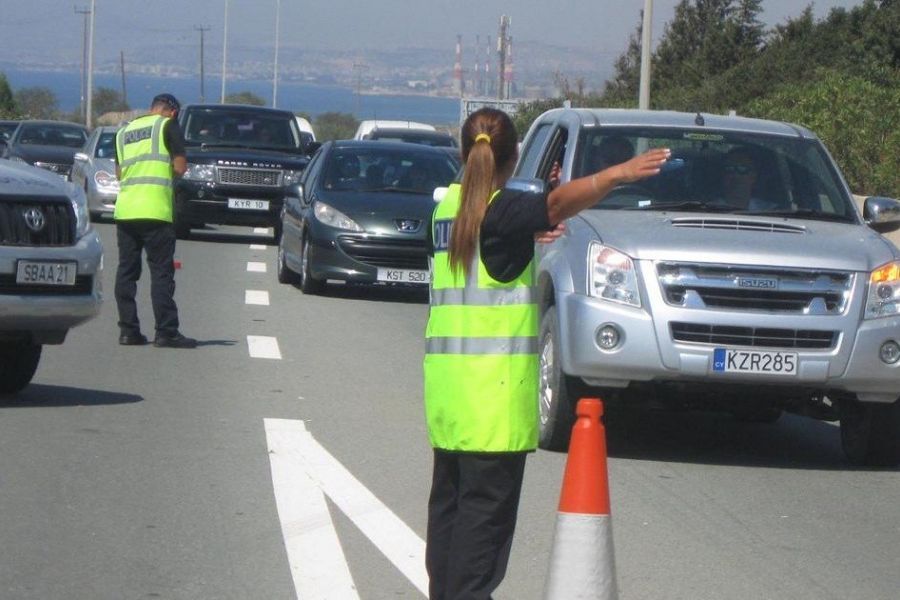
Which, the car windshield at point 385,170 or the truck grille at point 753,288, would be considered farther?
the car windshield at point 385,170

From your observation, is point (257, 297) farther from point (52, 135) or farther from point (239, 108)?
point (52, 135)

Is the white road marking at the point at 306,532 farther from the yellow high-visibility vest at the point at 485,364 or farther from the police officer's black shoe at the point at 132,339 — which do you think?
the police officer's black shoe at the point at 132,339

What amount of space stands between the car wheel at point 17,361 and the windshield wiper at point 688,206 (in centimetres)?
358

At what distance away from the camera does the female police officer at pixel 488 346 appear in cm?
513

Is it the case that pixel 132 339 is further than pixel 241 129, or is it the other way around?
pixel 241 129

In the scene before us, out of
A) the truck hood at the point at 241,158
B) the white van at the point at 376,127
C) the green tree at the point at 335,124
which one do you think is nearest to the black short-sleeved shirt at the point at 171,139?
the truck hood at the point at 241,158

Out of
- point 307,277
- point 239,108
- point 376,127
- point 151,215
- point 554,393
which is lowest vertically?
point 307,277

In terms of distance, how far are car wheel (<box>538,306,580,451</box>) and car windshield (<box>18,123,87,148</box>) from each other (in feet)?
92.8

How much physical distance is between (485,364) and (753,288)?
12.8 feet

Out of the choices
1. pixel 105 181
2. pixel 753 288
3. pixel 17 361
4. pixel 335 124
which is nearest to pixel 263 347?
pixel 17 361

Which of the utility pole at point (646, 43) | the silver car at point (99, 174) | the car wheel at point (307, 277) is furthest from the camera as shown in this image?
the utility pole at point (646, 43)

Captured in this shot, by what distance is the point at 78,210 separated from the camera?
10406 millimetres

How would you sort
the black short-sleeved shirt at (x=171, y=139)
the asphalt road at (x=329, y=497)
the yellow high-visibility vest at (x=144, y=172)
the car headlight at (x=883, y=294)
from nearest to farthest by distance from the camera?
the asphalt road at (x=329, y=497), the car headlight at (x=883, y=294), the yellow high-visibility vest at (x=144, y=172), the black short-sleeved shirt at (x=171, y=139)

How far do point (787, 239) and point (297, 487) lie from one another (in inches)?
117
